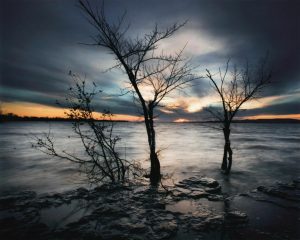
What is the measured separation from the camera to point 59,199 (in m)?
11.4

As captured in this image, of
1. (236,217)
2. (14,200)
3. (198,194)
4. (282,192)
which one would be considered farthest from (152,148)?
(282,192)

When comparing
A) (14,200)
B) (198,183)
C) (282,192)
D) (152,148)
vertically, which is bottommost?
(14,200)

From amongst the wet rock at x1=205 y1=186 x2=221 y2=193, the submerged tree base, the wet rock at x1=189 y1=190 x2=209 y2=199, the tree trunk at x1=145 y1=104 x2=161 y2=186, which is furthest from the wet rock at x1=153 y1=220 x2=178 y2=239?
the tree trunk at x1=145 y1=104 x2=161 y2=186

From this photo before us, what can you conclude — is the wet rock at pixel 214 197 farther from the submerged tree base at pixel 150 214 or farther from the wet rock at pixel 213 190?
the wet rock at pixel 213 190

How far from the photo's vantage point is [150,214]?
919 centimetres

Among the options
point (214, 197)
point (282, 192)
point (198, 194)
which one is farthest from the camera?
point (282, 192)

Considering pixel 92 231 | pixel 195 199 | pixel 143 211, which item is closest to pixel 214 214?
pixel 195 199

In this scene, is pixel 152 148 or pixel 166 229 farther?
pixel 152 148

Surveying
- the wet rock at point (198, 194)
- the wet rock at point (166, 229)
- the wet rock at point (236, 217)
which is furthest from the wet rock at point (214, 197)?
the wet rock at point (166, 229)

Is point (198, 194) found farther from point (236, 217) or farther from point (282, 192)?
point (282, 192)

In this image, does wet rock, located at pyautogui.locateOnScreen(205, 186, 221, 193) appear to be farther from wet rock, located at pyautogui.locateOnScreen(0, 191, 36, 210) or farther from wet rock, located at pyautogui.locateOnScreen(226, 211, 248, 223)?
wet rock, located at pyautogui.locateOnScreen(0, 191, 36, 210)

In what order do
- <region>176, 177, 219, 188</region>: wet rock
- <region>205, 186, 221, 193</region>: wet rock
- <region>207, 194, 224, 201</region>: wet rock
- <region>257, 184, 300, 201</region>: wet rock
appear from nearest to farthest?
1. <region>207, 194, 224, 201</region>: wet rock
2. <region>257, 184, 300, 201</region>: wet rock
3. <region>205, 186, 221, 193</region>: wet rock
4. <region>176, 177, 219, 188</region>: wet rock

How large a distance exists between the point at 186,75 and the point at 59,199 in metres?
8.56

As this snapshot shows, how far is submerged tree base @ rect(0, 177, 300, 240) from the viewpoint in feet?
26.0
